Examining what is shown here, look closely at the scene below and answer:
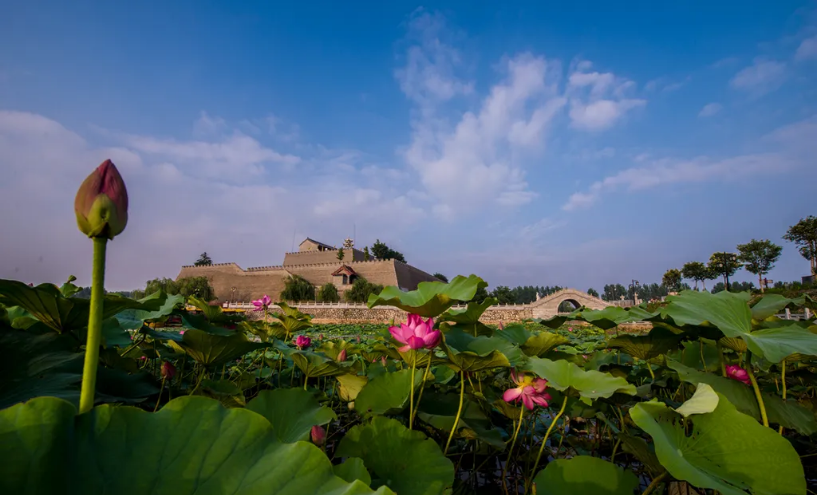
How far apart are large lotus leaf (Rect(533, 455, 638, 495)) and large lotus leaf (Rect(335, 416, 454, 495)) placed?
18 cm

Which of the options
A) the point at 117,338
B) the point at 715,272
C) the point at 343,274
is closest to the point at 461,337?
the point at 117,338

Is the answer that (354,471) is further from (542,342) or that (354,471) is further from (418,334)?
(542,342)

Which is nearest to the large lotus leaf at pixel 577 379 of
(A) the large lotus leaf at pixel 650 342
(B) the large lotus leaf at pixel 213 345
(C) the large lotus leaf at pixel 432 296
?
(C) the large lotus leaf at pixel 432 296

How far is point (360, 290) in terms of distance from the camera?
2478cm

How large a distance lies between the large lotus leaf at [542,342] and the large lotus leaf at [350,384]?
1.95 feet

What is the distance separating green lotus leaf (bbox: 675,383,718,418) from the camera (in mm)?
628

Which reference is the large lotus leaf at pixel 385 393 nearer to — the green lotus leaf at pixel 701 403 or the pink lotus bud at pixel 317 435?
the pink lotus bud at pixel 317 435

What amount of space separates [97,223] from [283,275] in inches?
1142

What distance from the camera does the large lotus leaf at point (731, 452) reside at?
596 mm

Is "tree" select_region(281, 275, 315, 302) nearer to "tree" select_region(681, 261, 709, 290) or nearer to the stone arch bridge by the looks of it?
the stone arch bridge

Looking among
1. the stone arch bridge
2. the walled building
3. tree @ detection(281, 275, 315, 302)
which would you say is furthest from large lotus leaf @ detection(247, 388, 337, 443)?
the walled building

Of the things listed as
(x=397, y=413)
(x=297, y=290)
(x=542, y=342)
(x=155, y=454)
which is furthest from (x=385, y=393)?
(x=297, y=290)

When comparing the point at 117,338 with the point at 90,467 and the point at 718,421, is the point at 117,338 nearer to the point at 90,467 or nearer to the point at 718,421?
the point at 90,467

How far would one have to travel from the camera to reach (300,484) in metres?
0.39
